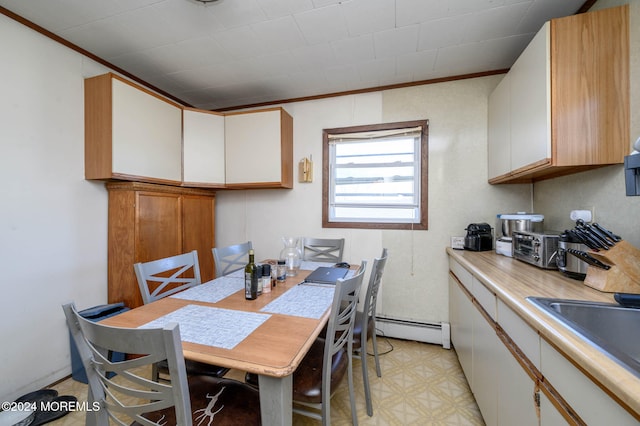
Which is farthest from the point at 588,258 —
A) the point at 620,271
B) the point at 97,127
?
the point at 97,127

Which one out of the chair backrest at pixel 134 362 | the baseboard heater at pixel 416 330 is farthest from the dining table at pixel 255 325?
the baseboard heater at pixel 416 330

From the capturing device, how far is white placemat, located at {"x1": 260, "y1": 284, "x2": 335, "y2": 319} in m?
1.21

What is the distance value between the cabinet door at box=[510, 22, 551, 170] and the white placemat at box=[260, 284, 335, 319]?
1449 millimetres

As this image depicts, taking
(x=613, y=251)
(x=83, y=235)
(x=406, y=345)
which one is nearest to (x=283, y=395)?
(x=613, y=251)

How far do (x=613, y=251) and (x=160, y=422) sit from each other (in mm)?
1963

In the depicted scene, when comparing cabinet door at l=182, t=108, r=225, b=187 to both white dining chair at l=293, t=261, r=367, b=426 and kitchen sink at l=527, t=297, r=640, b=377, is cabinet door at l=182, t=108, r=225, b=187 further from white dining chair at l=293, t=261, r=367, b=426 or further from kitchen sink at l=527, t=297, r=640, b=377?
kitchen sink at l=527, t=297, r=640, b=377

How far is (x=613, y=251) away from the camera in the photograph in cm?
108

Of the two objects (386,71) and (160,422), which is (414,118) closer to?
(386,71)

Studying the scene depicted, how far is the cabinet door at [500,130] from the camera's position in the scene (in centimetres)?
187

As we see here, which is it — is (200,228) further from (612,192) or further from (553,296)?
(612,192)

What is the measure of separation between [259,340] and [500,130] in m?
2.31

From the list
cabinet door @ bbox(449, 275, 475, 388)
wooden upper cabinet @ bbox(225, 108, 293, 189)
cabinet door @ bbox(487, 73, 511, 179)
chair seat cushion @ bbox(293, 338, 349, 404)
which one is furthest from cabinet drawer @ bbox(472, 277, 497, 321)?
wooden upper cabinet @ bbox(225, 108, 293, 189)

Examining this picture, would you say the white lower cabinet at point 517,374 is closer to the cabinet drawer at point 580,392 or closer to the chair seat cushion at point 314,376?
the cabinet drawer at point 580,392

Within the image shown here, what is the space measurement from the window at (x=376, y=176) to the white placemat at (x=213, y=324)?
169 cm
